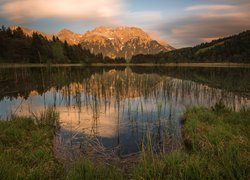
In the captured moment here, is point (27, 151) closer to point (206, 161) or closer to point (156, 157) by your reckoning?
point (156, 157)

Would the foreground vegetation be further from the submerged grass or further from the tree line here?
the tree line

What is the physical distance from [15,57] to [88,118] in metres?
82.8

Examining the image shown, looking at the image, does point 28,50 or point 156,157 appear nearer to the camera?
point 156,157

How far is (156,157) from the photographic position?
901cm

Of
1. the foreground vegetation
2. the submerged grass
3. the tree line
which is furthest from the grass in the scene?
the tree line

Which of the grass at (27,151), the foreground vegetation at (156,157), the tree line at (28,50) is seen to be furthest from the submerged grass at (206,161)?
the tree line at (28,50)

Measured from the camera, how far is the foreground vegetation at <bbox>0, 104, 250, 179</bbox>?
6816 mm

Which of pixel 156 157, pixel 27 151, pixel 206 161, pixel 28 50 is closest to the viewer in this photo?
pixel 206 161

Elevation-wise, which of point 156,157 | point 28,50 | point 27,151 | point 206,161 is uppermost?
point 28,50

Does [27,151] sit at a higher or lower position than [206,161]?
lower

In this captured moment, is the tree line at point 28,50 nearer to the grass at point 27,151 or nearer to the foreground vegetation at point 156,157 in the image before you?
the grass at point 27,151

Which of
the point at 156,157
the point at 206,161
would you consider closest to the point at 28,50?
the point at 156,157

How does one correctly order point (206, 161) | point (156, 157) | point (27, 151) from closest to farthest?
point (206, 161)
point (156, 157)
point (27, 151)

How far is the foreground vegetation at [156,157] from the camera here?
6.82 m
